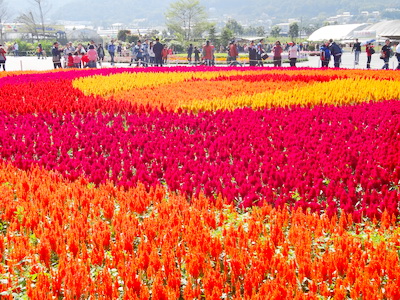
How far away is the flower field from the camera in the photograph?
12.8 feet

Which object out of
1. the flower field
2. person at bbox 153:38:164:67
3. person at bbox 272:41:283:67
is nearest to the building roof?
person at bbox 272:41:283:67

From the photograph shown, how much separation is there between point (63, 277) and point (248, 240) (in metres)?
1.58

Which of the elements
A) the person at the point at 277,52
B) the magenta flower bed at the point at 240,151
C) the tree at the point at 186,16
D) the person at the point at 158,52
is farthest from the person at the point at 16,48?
the magenta flower bed at the point at 240,151

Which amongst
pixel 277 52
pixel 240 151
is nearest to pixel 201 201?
pixel 240 151

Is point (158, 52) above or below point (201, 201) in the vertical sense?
above

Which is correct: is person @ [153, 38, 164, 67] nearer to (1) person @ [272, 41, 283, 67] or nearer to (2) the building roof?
(1) person @ [272, 41, 283, 67]

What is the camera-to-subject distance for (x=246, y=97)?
38.9ft

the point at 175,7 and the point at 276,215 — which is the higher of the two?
the point at 175,7

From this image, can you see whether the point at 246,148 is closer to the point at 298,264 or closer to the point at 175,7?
the point at 298,264

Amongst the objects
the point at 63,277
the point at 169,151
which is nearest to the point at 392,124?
the point at 169,151

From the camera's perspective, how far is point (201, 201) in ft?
18.2

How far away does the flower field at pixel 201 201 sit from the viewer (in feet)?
12.8

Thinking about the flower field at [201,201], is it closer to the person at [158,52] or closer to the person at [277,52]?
the person at [277,52]

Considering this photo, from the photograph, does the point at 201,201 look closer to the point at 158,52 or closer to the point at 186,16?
the point at 158,52
